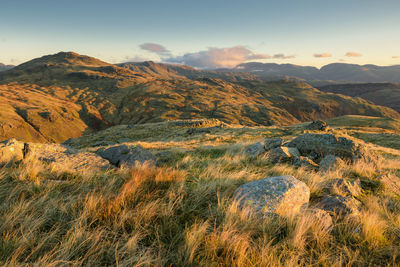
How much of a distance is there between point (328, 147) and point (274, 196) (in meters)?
7.11

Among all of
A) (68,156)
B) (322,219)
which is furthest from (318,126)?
(68,156)

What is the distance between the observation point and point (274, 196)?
331 centimetres

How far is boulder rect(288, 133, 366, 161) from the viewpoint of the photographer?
27.8ft

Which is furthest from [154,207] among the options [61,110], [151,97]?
[151,97]

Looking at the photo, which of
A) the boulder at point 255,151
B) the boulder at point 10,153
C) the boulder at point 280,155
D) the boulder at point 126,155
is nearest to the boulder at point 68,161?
the boulder at point 10,153

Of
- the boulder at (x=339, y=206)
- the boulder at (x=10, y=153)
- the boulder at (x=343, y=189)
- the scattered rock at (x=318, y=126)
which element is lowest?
the scattered rock at (x=318, y=126)

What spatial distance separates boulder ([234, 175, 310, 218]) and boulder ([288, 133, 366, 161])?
6.01 metres

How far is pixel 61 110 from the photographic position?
439 feet

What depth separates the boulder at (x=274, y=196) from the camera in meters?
3.13

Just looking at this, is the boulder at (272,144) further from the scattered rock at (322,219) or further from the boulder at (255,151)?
the scattered rock at (322,219)

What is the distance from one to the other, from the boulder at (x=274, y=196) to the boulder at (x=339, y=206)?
368 mm

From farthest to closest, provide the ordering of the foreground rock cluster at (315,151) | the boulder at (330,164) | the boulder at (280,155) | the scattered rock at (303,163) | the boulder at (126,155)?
the boulder at (126,155) < the boulder at (280,155) < the foreground rock cluster at (315,151) < the scattered rock at (303,163) < the boulder at (330,164)

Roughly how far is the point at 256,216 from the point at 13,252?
2929 millimetres

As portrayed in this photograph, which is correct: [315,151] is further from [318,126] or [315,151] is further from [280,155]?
[318,126]
